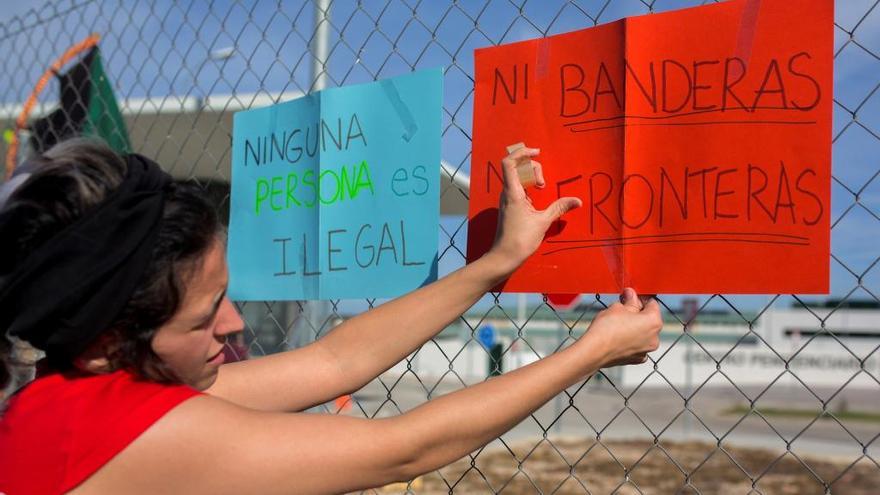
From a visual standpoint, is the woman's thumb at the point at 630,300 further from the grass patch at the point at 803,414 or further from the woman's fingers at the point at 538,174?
the grass patch at the point at 803,414

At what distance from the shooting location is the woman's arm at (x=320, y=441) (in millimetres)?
1237

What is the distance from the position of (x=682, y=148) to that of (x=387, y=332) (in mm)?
679

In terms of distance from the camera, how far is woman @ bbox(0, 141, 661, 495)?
4.06ft

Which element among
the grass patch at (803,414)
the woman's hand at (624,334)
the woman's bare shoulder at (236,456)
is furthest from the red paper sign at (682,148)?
the grass patch at (803,414)

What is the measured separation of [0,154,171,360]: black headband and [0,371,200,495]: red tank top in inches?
3.6

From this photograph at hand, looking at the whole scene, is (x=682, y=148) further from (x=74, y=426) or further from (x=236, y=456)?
(x=74, y=426)

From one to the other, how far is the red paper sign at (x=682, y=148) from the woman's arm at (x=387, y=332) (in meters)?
0.09

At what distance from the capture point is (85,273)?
1.22m

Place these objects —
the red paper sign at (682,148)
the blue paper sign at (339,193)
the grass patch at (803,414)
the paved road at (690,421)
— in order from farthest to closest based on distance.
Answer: the grass patch at (803,414) → the paved road at (690,421) → the blue paper sign at (339,193) → the red paper sign at (682,148)

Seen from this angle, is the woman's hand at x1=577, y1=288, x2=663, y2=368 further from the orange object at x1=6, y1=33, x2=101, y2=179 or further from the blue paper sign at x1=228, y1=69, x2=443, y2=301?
the orange object at x1=6, y1=33, x2=101, y2=179

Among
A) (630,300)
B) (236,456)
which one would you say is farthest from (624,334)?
(236,456)

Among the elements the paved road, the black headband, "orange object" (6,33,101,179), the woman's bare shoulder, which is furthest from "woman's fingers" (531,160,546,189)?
the paved road

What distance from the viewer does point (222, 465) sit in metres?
1.24

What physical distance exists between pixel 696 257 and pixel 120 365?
1.02 meters
